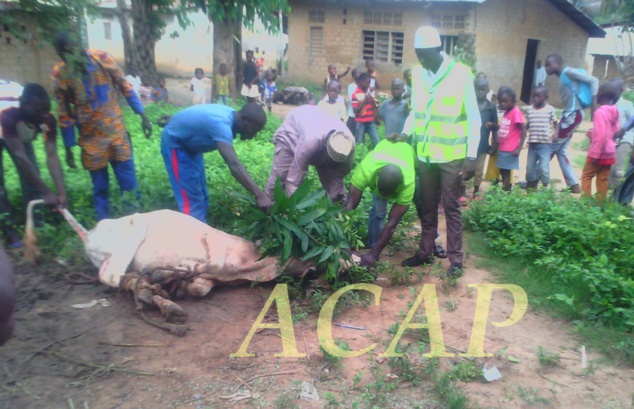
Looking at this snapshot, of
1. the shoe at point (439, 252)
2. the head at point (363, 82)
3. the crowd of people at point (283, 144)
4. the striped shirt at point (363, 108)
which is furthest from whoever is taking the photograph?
the head at point (363, 82)

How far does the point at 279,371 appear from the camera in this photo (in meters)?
3.10

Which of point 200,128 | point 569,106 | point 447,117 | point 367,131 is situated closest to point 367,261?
point 447,117

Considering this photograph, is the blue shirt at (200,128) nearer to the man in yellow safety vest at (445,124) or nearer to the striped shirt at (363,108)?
the man in yellow safety vest at (445,124)

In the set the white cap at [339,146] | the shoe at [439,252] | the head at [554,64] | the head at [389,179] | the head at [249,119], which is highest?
the head at [554,64]

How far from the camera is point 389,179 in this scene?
4148 millimetres

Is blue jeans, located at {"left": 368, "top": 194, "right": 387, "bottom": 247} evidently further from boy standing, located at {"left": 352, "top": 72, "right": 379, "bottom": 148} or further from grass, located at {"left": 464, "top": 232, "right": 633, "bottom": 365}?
boy standing, located at {"left": 352, "top": 72, "right": 379, "bottom": 148}

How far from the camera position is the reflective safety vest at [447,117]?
418 cm

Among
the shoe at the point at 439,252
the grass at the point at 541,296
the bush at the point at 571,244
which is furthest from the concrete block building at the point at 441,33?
the shoe at the point at 439,252

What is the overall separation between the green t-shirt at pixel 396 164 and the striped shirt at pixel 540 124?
9.34 feet

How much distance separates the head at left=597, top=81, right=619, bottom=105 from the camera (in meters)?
6.03

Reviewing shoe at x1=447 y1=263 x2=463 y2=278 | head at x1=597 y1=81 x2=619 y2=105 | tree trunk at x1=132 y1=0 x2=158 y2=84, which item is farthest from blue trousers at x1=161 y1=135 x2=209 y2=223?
tree trunk at x1=132 y1=0 x2=158 y2=84

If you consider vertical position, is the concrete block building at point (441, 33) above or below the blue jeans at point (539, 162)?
Result: above

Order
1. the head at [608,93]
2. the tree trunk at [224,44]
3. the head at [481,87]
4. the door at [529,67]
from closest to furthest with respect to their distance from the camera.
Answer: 1. the head at [608,93]
2. the head at [481,87]
3. the tree trunk at [224,44]
4. the door at [529,67]

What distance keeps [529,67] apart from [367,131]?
12.9 m
